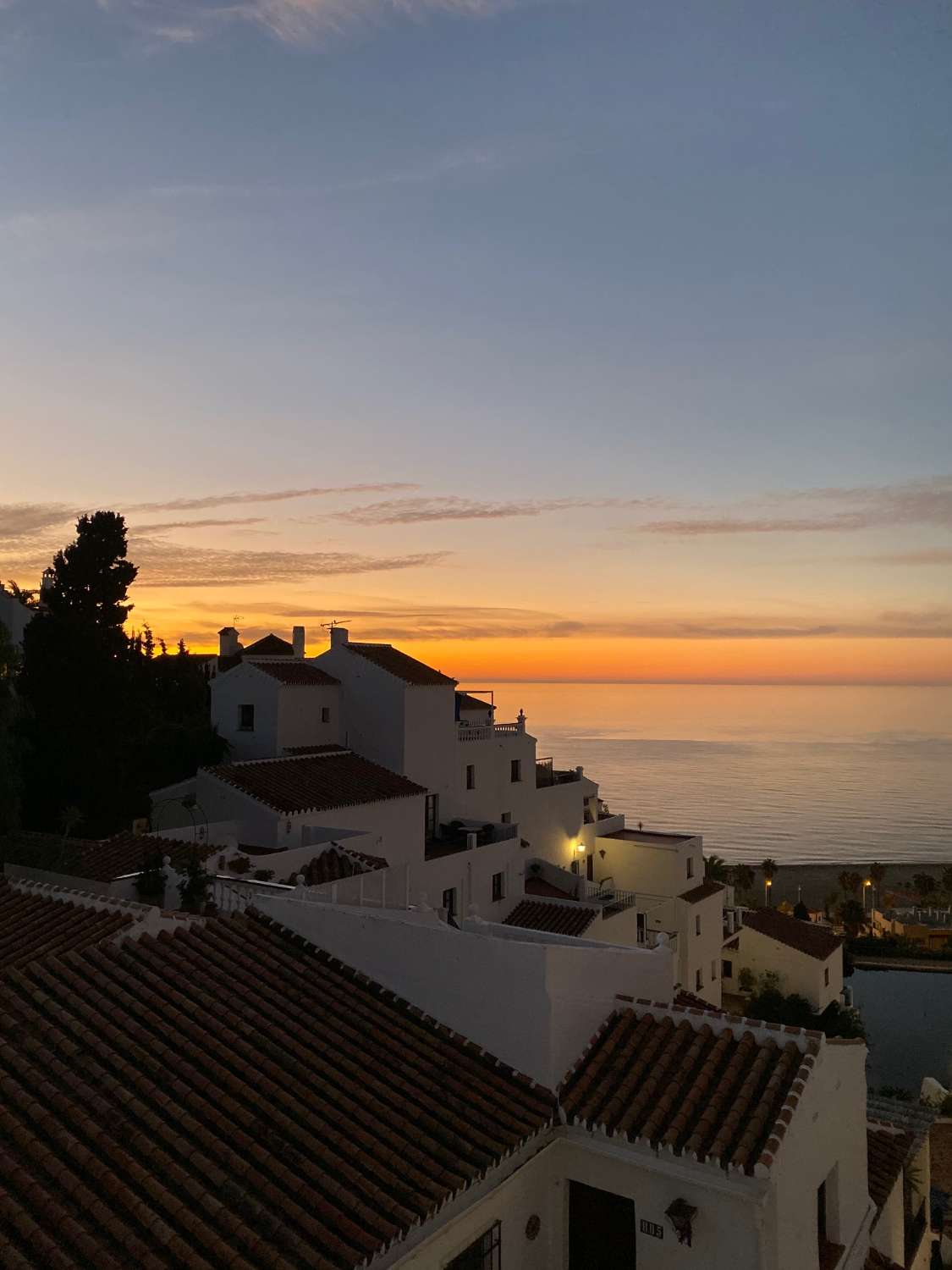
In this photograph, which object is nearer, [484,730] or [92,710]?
[92,710]

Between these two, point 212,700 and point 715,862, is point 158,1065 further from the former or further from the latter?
point 715,862

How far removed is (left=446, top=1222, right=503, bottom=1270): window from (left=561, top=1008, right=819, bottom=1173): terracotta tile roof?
1.09 metres

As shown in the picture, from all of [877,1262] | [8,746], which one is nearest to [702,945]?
[877,1262]

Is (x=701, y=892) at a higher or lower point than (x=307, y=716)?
lower

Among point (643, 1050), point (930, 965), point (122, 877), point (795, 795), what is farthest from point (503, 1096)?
point (795, 795)

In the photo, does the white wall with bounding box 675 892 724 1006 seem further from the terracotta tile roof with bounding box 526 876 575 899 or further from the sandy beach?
the sandy beach

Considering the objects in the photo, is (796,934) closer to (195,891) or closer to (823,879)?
(195,891)

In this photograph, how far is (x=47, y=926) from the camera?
10.2 m

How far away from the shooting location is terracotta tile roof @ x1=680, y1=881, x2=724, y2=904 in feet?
106

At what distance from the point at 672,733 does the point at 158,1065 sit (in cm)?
19140

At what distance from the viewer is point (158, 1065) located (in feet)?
22.6

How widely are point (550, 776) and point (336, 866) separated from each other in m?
18.1

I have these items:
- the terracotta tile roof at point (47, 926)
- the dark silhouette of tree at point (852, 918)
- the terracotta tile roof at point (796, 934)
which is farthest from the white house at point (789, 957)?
the terracotta tile roof at point (47, 926)

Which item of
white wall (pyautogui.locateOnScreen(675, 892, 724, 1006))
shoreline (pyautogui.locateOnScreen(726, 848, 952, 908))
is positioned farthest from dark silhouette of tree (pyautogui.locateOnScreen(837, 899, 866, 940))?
white wall (pyautogui.locateOnScreen(675, 892, 724, 1006))
